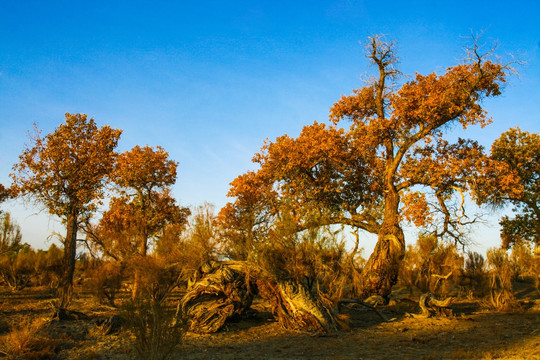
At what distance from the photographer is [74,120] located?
1625 centimetres

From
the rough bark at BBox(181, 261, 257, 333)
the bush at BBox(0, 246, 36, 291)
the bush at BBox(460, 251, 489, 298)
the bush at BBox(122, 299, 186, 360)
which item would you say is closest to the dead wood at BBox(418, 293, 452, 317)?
the rough bark at BBox(181, 261, 257, 333)

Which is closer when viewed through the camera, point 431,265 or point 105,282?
point 105,282

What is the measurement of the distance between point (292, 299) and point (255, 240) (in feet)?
6.47

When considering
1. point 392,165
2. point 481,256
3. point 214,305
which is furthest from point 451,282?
point 214,305

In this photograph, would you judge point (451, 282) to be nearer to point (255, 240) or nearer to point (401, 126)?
point (401, 126)

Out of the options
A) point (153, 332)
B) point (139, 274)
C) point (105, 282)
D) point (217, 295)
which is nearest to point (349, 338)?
point (217, 295)

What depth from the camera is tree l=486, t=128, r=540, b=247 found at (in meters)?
18.8

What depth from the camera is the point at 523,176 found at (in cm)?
1942

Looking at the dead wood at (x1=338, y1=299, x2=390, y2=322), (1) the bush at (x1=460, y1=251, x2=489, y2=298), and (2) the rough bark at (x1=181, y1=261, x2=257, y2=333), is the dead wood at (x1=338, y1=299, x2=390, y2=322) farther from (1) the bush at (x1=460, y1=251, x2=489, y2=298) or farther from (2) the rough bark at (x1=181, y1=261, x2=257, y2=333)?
(1) the bush at (x1=460, y1=251, x2=489, y2=298)

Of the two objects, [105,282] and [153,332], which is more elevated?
[105,282]

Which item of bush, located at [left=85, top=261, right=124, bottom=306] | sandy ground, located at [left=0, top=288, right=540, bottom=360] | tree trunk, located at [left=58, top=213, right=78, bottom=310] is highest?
tree trunk, located at [left=58, top=213, right=78, bottom=310]

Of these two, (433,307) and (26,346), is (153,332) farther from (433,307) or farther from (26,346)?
(433,307)

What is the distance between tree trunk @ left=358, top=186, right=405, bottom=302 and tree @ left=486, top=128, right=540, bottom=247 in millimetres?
6304

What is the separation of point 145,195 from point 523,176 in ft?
60.5
